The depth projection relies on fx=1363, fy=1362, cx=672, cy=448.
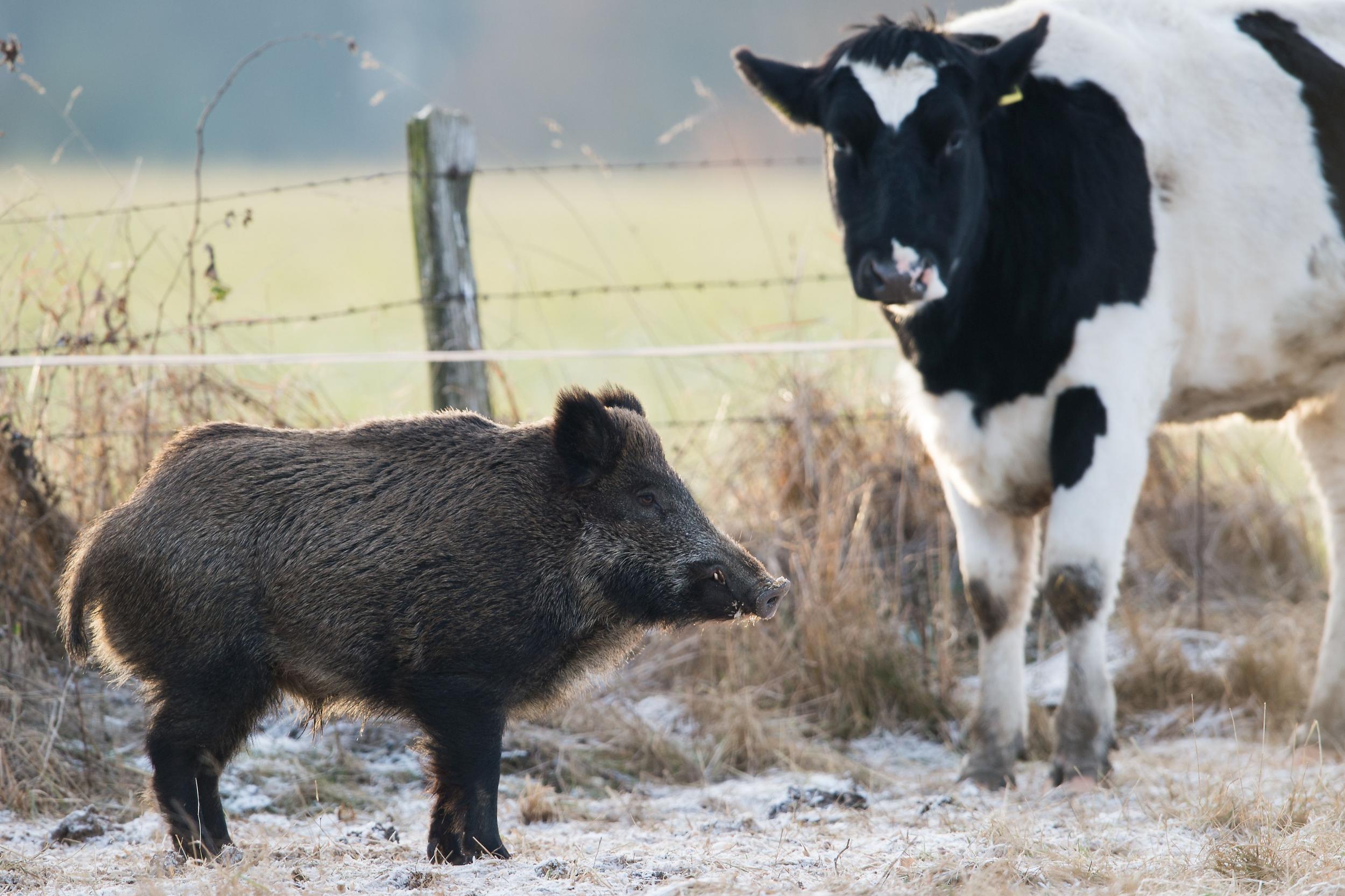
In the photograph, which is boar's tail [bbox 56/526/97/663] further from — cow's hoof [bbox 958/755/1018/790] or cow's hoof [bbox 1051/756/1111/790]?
cow's hoof [bbox 1051/756/1111/790]

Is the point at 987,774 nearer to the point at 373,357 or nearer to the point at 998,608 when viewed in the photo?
the point at 998,608

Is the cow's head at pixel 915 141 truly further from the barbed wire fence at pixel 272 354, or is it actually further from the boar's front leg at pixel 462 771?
the boar's front leg at pixel 462 771

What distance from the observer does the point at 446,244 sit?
240 inches

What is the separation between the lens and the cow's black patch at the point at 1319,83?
16.4ft

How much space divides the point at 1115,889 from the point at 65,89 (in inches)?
2773

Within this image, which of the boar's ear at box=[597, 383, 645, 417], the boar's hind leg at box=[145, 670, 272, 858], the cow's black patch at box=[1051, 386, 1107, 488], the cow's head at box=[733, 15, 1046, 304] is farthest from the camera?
the cow's black patch at box=[1051, 386, 1107, 488]

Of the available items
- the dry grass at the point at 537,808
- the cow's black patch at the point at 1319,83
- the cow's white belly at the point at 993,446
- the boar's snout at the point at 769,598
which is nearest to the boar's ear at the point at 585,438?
the boar's snout at the point at 769,598

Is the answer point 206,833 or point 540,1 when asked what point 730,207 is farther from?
point 206,833

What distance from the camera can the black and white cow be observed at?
459 cm

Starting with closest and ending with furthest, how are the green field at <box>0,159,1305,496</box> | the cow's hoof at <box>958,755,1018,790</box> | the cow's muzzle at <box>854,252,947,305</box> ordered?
the cow's muzzle at <box>854,252,947,305</box> → the cow's hoof at <box>958,755,1018,790</box> → the green field at <box>0,159,1305,496</box>

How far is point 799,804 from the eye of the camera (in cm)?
451

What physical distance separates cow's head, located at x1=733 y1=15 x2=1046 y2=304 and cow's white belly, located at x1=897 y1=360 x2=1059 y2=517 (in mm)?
466

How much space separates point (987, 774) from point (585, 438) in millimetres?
2074

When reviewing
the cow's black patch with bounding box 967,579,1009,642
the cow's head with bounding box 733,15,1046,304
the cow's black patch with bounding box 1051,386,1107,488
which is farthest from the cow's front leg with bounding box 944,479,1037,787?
the cow's head with bounding box 733,15,1046,304
